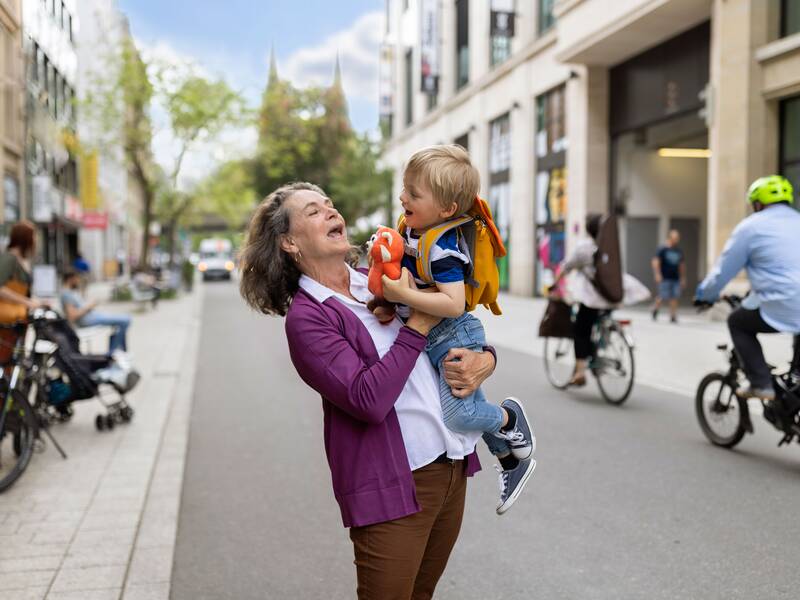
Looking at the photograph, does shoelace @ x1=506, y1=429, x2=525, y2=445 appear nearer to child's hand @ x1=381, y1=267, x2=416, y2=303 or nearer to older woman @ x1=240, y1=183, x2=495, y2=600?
older woman @ x1=240, y1=183, x2=495, y2=600

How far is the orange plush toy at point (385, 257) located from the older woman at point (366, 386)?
0.11 m

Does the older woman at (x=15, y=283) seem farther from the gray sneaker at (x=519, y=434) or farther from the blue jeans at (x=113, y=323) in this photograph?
the gray sneaker at (x=519, y=434)

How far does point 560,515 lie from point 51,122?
32.5 metres

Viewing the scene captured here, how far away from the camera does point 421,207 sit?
82.6 inches

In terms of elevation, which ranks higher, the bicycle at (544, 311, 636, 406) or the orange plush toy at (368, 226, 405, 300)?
the orange plush toy at (368, 226, 405, 300)

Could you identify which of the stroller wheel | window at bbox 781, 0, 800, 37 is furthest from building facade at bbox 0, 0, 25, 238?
window at bbox 781, 0, 800, 37

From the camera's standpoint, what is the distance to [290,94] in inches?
1922

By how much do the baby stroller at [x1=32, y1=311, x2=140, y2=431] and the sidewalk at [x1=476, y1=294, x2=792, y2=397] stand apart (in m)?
5.25

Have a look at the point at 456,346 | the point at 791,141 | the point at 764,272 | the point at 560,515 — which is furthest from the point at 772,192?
the point at 791,141

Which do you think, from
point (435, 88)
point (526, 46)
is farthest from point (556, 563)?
point (435, 88)

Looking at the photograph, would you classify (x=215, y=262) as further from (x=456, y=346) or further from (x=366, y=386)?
(x=366, y=386)

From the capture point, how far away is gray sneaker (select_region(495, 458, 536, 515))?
2.57 meters

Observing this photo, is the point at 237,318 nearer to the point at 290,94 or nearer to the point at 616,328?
the point at 616,328

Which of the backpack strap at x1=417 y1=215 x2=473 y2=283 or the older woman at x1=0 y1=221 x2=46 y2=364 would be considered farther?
the older woman at x1=0 y1=221 x2=46 y2=364
